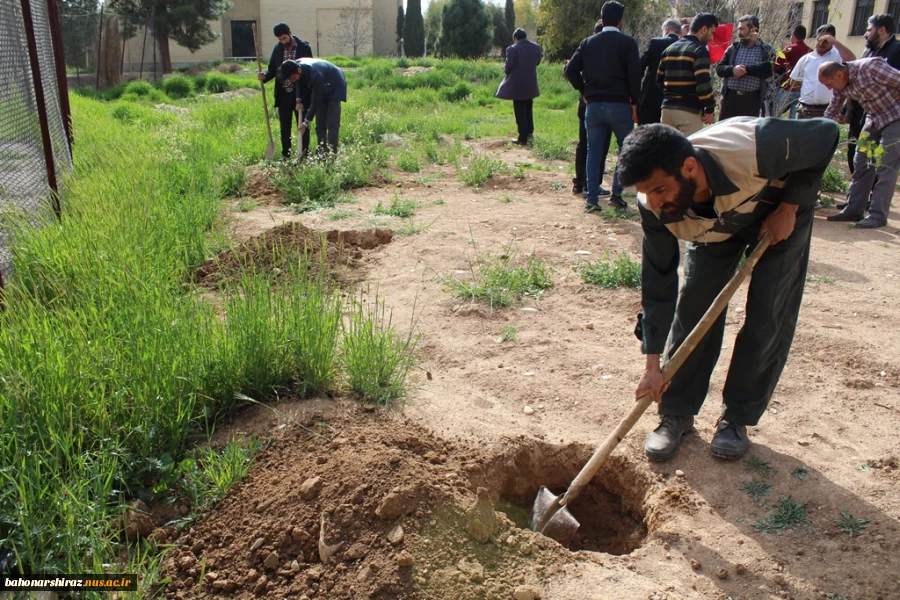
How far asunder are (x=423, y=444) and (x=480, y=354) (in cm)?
114

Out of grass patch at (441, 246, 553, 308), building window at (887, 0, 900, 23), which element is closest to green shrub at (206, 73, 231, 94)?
grass patch at (441, 246, 553, 308)

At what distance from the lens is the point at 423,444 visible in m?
2.97

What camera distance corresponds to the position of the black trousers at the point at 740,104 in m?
7.14

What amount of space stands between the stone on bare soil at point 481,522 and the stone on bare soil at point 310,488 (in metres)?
0.56

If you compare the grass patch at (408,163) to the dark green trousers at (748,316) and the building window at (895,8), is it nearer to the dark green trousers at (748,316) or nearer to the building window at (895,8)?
the dark green trousers at (748,316)

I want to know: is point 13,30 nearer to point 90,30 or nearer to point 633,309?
point 633,309

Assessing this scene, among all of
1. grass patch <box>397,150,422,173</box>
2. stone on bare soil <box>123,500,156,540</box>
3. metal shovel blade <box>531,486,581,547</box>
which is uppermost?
grass patch <box>397,150,422,173</box>

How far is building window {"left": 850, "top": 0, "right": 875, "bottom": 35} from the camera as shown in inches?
782

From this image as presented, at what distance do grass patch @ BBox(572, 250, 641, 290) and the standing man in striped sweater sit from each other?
1.82 meters

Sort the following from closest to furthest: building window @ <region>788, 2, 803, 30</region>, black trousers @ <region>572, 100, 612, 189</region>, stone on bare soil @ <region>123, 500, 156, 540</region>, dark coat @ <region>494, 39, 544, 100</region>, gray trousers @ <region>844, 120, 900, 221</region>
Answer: stone on bare soil @ <region>123, 500, 156, 540</region>, gray trousers @ <region>844, 120, 900, 221</region>, black trousers @ <region>572, 100, 612, 189</region>, building window @ <region>788, 2, 803, 30</region>, dark coat @ <region>494, 39, 544, 100</region>

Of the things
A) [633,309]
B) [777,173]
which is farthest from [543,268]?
[777,173]

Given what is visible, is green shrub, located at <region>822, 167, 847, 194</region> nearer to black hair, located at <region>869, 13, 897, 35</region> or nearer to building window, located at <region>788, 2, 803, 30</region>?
black hair, located at <region>869, 13, 897, 35</region>

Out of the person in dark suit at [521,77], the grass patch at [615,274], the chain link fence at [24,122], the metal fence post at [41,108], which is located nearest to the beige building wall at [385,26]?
the person in dark suit at [521,77]

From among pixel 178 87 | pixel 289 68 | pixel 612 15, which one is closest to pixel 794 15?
pixel 612 15
